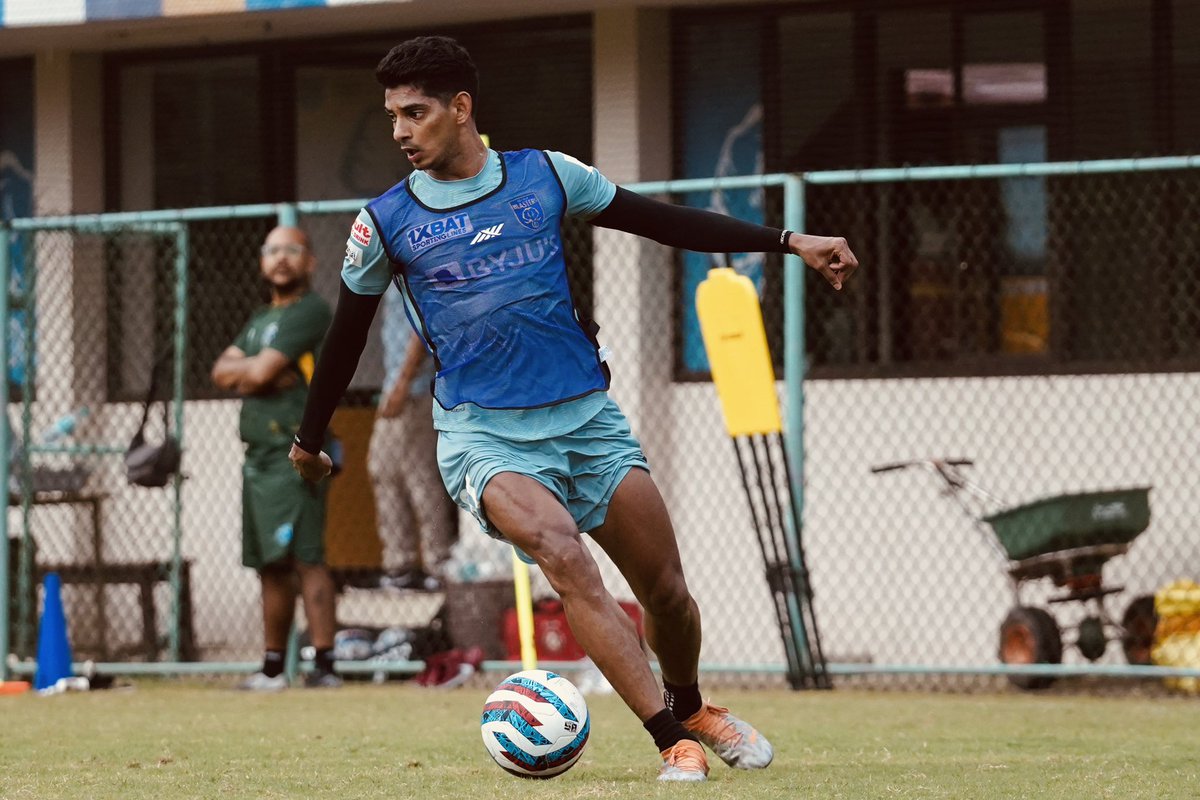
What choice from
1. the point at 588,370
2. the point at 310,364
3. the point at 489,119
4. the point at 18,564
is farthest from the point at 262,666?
the point at 588,370

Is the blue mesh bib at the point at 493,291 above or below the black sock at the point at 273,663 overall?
above

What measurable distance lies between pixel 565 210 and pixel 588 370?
47 cm

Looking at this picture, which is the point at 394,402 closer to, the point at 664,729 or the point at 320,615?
the point at 320,615

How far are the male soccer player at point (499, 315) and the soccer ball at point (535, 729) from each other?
0.32 m

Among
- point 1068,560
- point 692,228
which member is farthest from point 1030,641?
point 692,228

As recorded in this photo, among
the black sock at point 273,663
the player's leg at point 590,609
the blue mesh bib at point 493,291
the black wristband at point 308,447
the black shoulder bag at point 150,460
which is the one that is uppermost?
the blue mesh bib at point 493,291

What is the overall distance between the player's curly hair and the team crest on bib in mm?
345

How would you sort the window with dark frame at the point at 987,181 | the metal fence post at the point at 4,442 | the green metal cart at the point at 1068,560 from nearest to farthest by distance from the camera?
the green metal cart at the point at 1068,560
the metal fence post at the point at 4,442
the window with dark frame at the point at 987,181

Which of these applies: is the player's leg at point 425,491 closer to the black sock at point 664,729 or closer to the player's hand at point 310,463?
the player's hand at point 310,463

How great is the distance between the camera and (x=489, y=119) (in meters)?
12.6

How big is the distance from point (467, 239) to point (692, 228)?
25.8 inches

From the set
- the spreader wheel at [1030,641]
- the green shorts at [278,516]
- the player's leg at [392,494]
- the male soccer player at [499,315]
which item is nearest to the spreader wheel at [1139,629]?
the spreader wheel at [1030,641]

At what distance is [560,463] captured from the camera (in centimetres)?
582

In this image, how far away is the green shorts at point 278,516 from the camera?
394 inches
